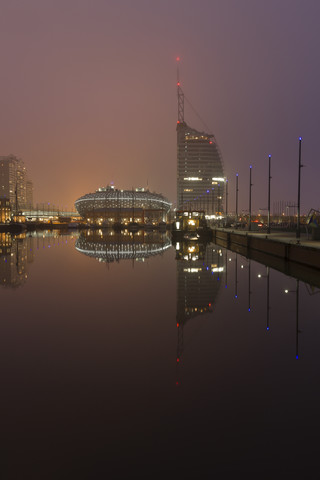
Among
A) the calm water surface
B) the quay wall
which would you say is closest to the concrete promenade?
the quay wall

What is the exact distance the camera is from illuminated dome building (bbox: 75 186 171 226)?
5844 inches

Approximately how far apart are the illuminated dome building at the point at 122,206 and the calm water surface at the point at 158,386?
13397cm

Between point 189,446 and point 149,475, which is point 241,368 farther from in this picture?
point 149,475

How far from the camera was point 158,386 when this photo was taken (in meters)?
5.75

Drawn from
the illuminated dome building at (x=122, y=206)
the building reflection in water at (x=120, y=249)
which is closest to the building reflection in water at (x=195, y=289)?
the building reflection in water at (x=120, y=249)

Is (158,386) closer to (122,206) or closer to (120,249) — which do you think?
(120,249)

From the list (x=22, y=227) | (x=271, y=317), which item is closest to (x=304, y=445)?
(x=271, y=317)

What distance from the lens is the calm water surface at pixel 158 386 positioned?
4.04 meters

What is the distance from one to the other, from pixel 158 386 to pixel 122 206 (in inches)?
5920

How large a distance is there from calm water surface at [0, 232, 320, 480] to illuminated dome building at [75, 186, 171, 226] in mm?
133974

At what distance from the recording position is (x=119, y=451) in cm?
413

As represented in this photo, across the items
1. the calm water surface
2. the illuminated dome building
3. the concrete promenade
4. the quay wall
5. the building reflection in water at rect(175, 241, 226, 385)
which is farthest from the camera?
the illuminated dome building

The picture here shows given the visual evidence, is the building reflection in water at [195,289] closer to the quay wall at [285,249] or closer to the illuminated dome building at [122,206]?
the quay wall at [285,249]

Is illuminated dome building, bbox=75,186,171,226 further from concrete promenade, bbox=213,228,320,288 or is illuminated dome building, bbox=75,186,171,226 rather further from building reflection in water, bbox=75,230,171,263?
concrete promenade, bbox=213,228,320,288
